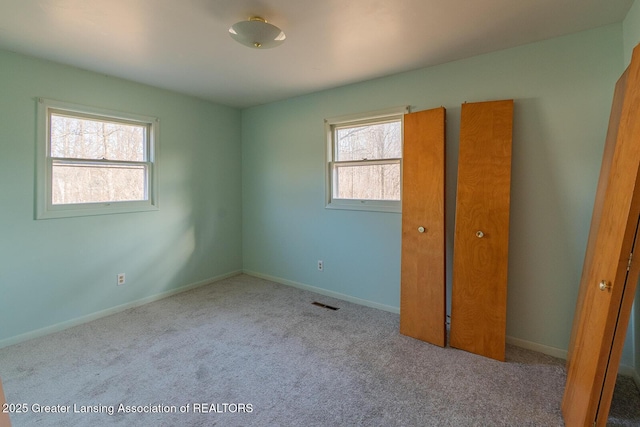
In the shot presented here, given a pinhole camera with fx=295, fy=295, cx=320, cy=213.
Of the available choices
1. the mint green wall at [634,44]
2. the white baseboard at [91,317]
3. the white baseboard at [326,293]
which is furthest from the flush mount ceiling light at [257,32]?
the white baseboard at [91,317]

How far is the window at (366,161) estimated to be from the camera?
3.19 meters

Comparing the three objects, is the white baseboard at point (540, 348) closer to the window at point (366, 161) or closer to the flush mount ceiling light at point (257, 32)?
the window at point (366, 161)

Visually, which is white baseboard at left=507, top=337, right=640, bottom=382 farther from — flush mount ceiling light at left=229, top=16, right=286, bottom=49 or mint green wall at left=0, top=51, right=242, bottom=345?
mint green wall at left=0, top=51, right=242, bottom=345

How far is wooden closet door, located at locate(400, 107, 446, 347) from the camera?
8.44 feet

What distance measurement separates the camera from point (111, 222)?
10.5 feet

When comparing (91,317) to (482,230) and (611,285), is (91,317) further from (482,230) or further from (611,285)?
(611,285)

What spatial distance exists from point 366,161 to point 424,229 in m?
1.13

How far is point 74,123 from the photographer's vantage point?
2955 millimetres

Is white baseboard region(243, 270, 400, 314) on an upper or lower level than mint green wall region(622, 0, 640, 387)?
lower

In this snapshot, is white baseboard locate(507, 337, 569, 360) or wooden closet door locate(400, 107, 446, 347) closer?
white baseboard locate(507, 337, 569, 360)

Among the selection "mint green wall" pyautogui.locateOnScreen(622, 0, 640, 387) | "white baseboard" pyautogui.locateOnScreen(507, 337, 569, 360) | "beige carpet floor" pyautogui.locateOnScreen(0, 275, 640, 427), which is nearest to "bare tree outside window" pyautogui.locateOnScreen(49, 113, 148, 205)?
"beige carpet floor" pyautogui.locateOnScreen(0, 275, 640, 427)

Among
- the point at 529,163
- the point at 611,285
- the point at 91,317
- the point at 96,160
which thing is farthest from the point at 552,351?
the point at 96,160

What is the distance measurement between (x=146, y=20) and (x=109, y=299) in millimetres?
2768

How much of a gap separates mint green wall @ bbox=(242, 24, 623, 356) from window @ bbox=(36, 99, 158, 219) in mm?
2051
